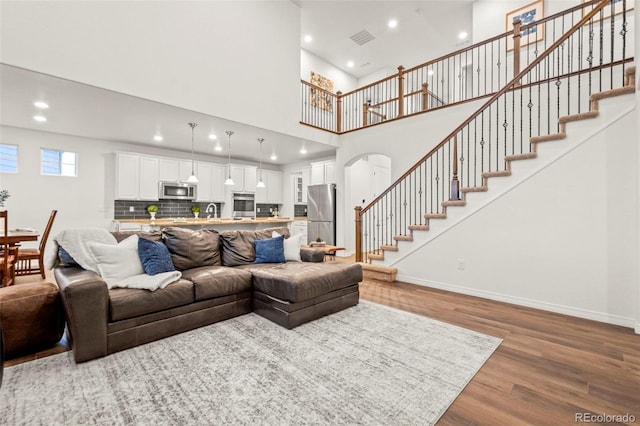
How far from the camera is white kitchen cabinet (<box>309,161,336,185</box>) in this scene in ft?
25.0

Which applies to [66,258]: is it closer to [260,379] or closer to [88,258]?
[88,258]

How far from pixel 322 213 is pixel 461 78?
409cm

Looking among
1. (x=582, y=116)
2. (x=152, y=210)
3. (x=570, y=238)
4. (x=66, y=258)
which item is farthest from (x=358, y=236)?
(x=152, y=210)

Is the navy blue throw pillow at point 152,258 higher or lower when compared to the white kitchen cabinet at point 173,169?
lower


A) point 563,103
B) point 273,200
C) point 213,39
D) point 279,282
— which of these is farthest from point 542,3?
point 273,200

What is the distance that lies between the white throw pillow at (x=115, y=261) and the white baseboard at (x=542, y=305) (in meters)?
3.70

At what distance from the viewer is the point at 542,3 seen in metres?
5.10

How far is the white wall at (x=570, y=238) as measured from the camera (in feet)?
9.48

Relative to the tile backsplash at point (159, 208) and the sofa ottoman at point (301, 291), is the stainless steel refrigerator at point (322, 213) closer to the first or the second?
the tile backsplash at point (159, 208)

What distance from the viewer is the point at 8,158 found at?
17.5 feet

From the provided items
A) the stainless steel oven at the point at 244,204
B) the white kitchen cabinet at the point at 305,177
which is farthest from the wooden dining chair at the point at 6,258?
the white kitchen cabinet at the point at 305,177

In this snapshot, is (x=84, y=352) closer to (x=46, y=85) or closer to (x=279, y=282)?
(x=279, y=282)

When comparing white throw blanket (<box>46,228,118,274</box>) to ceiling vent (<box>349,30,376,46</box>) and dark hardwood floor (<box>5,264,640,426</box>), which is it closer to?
dark hardwood floor (<box>5,264,640,426</box>)

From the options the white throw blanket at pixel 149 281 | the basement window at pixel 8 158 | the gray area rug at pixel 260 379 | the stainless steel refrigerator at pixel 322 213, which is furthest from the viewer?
the stainless steel refrigerator at pixel 322 213
